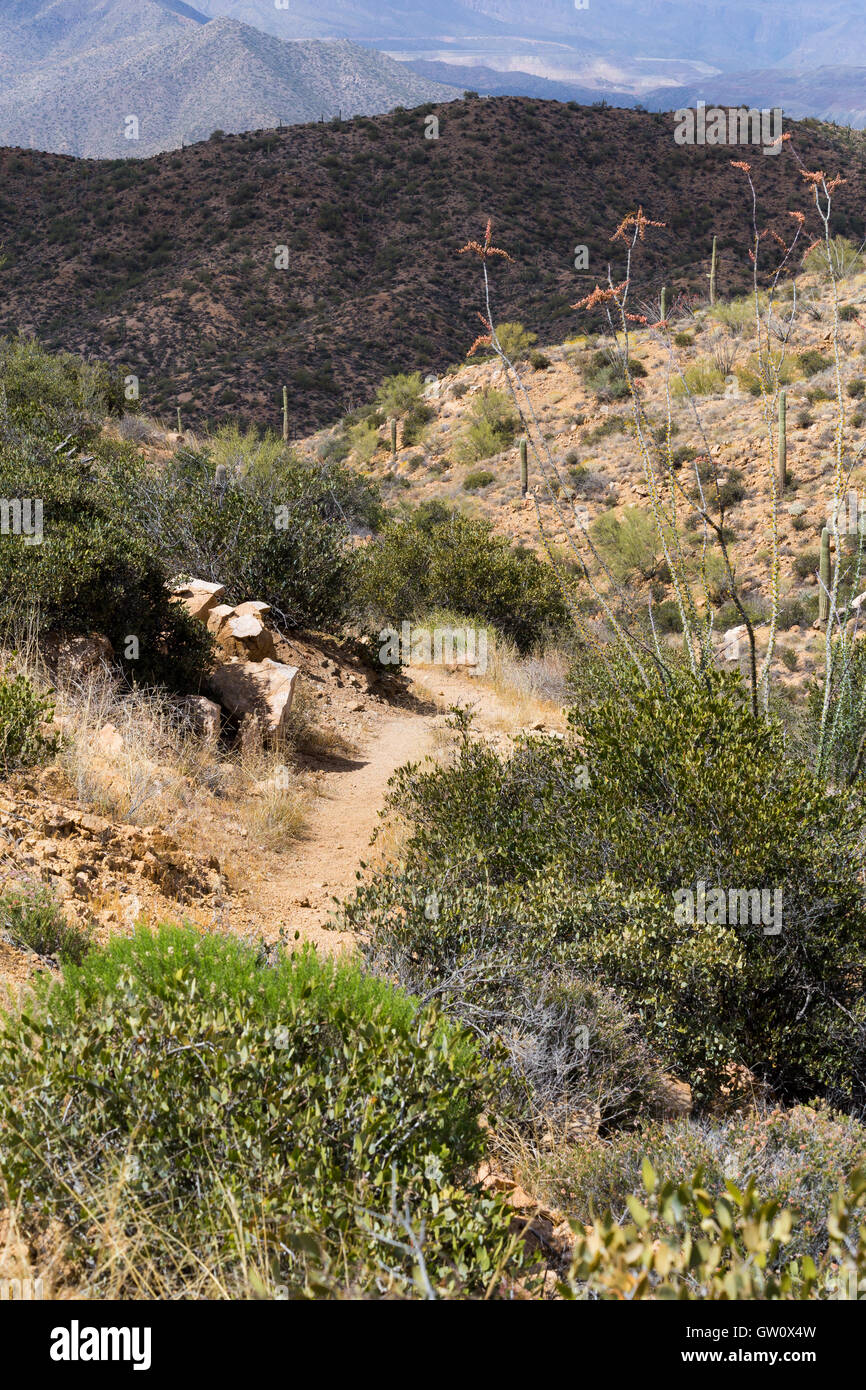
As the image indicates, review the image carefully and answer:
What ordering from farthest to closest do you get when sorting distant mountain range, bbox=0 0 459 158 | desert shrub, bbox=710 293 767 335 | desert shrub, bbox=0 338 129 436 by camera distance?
distant mountain range, bbox=0 0 459 158 < desert shrub, bbox=710 293 767 335 < desert shrub, bbox=0 338 129 436

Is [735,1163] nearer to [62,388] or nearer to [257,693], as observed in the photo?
[257,693]

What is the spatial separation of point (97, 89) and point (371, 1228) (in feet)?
600

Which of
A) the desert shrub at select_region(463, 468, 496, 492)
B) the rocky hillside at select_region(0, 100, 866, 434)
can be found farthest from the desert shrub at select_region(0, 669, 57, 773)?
the rocky hillside at select_region(0, 100, 866, 434)

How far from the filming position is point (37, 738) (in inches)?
180

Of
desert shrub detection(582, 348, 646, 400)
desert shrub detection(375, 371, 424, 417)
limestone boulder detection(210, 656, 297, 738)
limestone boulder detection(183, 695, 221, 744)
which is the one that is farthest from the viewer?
desert shrub detection(375, 371, 424, 417)

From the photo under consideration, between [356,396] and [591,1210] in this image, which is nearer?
[591,1210]

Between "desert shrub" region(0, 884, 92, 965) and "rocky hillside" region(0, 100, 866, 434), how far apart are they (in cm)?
2838

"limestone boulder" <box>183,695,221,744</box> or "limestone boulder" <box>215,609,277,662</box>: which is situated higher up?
"limestone boulder" <box>215,609,277,662</box>

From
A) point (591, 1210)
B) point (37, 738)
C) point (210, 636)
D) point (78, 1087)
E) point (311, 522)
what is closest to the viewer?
point (78, 1087)

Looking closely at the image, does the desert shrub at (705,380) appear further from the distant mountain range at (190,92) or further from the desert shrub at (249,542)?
the distant mountain range at (190,92)

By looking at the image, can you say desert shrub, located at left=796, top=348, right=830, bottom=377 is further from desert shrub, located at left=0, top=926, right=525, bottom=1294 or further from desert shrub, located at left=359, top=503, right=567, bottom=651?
desert shrub, located at left=0, top=926, right=525, bottom=1294

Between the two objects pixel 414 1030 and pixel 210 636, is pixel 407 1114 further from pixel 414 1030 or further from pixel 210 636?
pixel 210 636

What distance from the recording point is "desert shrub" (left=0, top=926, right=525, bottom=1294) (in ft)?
6.05
